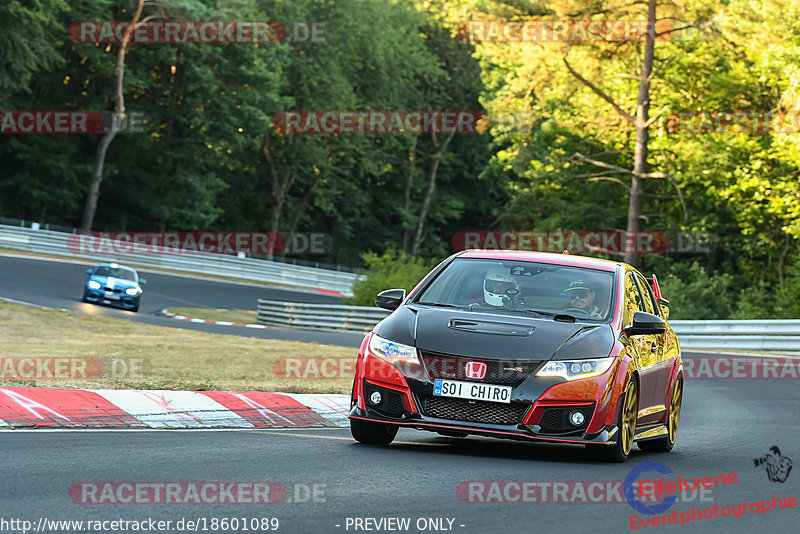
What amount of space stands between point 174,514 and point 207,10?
5537 centimetres

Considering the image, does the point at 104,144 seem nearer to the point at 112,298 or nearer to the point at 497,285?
the point at 112,298

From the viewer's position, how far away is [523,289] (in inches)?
398

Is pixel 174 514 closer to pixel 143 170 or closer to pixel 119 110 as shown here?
pixel 119 110

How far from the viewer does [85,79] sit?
63.7 meters

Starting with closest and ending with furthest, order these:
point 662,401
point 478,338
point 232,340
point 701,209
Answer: point 478,338, point 662,401, point 232,340, point 701,209

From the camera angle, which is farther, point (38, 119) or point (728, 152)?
point (38, 119)

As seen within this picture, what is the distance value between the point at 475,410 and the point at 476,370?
0.93 ft

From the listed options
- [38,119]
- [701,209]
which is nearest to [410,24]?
[38,119]

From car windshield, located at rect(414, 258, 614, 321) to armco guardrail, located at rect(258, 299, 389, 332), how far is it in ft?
76.8

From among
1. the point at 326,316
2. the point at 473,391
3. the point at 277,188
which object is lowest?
the point at 326,316

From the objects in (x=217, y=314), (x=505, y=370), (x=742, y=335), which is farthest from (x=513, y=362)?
(x=217, y=314)

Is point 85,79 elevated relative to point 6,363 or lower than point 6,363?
elevated

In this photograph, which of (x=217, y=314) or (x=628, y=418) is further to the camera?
(x=217, y=314)

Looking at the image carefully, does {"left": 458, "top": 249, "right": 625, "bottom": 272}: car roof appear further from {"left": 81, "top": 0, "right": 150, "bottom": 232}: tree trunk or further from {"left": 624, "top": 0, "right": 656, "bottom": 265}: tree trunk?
{"left": 81, "top": 0, "right": 150, "bottom": 232}: tree trunk
